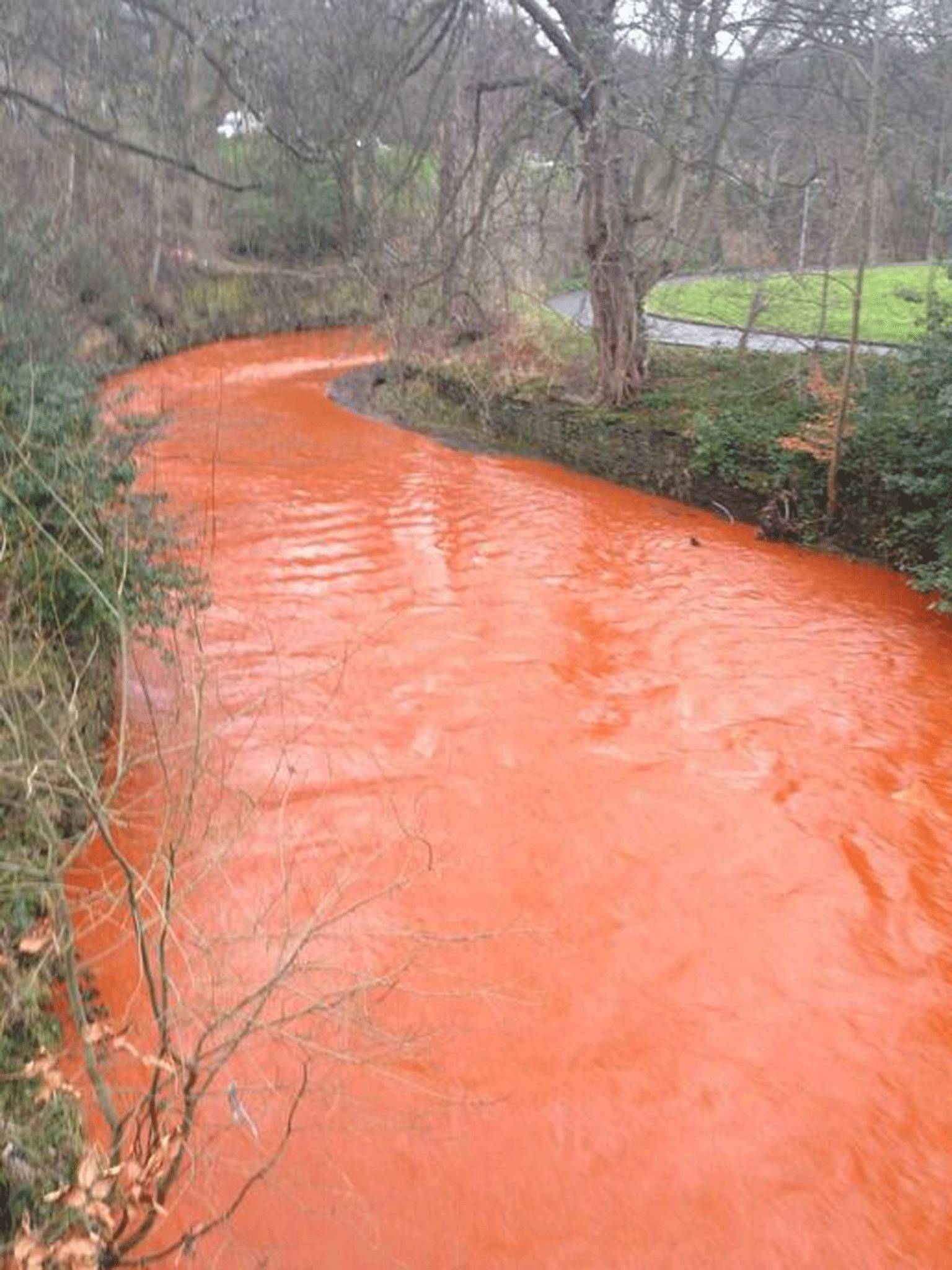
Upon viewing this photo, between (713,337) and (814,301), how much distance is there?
5.36m

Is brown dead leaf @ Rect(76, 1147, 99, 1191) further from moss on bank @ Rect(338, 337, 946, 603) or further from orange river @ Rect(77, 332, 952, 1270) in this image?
moss on bank @ Rect(338, 337, 946, 603)

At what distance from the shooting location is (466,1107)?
14.6ft

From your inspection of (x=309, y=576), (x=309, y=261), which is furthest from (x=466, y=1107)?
(x=309, y=261)

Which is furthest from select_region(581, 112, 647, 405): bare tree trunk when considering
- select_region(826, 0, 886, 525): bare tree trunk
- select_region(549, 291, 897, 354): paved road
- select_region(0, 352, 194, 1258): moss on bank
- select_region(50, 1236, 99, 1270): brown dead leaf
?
select_region(50, 1236, 99, 1270): brown dead leaf

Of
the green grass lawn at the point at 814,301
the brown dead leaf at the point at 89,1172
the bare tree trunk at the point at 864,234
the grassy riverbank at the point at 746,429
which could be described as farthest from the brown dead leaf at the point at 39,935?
the green grass lawn at the point at 814,301

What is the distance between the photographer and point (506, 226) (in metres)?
14.9

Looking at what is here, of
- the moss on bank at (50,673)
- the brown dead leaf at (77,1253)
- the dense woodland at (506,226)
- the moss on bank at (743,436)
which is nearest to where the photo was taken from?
the brown dead leaf at (77,1253)

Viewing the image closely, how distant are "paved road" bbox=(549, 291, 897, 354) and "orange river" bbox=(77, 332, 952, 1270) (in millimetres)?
5370

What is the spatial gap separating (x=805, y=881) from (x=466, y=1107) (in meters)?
2.62

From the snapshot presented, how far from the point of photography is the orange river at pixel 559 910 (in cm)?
403

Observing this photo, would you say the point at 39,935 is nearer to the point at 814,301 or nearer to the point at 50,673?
the point at 50,673

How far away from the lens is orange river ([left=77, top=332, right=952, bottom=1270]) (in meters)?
4.03

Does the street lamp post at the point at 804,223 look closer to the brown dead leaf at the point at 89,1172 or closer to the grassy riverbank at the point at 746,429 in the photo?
the grassy riverbank at the point at 746,429

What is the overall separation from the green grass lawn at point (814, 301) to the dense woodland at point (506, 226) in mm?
524
